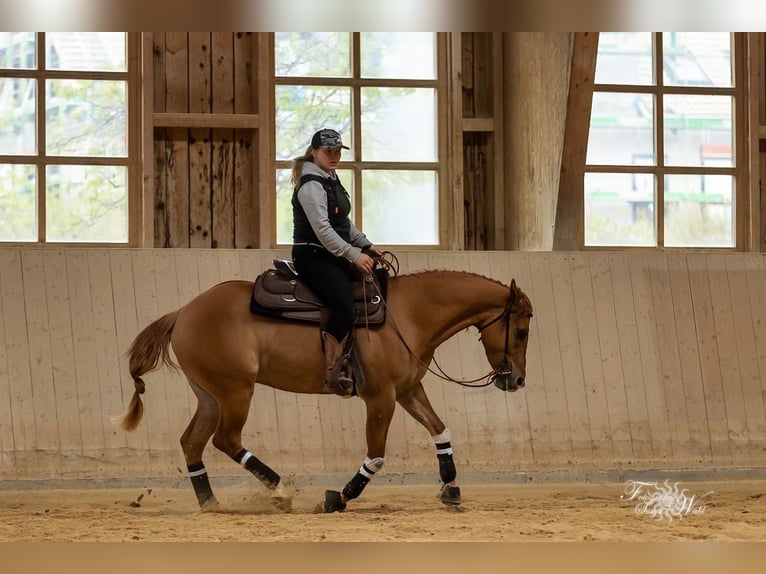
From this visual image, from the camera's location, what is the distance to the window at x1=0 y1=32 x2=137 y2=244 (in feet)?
24.1

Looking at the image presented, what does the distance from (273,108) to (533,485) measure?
136 inches

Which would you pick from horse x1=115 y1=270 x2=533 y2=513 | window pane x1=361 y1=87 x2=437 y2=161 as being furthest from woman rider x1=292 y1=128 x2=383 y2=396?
window pane x1=361 y1=87 x2=437 y2=161

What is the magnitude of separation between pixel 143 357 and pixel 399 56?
12.5 ft

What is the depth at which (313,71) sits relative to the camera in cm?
772

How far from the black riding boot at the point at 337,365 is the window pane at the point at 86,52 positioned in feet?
12.0

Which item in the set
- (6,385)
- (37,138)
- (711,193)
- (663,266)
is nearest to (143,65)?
(37,138)

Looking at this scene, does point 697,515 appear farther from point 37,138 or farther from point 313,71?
point 37,138

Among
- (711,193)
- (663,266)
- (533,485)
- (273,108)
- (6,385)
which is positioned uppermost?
(273,108)

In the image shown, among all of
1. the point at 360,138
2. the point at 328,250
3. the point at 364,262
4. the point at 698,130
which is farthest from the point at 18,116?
the point at 698,130

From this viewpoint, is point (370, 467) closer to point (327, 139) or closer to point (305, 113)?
point (327, 139)

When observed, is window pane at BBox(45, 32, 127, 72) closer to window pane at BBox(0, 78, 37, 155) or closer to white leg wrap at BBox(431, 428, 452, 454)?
window pane at BBox(0, 78, 37, 155)

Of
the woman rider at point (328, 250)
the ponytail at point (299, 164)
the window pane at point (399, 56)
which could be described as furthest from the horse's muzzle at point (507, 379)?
the window pane at point (399, 56)

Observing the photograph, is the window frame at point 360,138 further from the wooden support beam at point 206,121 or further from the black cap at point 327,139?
the black cap at point 327,139

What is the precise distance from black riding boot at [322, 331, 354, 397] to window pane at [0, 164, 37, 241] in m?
3.51
